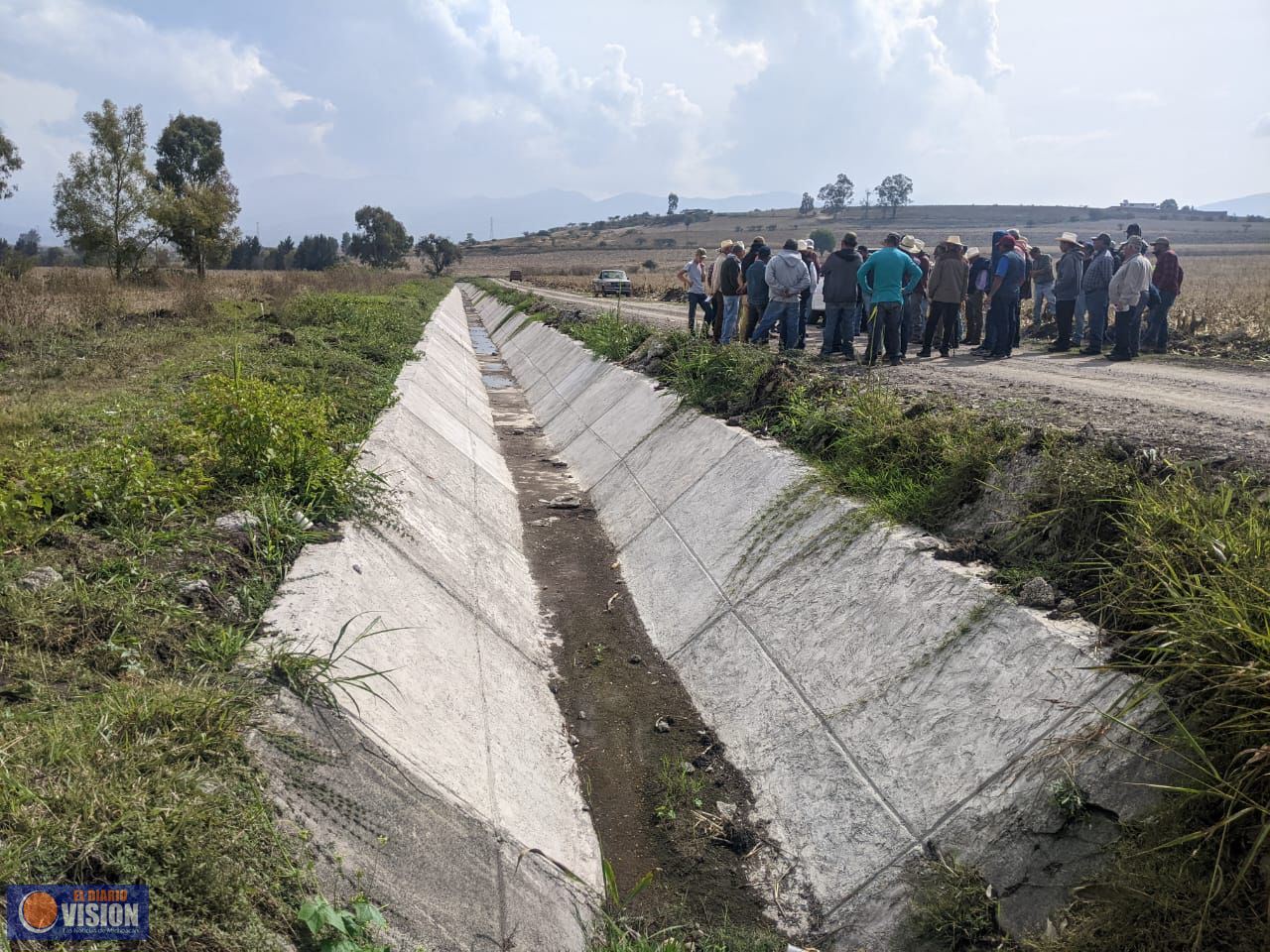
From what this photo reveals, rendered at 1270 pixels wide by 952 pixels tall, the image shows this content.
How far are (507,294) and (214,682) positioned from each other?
124 feet

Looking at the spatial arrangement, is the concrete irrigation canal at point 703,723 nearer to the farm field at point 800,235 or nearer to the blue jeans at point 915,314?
the blue jeans at point 915,314

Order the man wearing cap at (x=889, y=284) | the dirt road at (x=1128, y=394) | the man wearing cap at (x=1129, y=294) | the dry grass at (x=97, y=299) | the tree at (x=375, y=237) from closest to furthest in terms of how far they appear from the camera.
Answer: the dirt road at (x=1128, y=394) → the man wearing cap at (x=889, y=284) → the man wearing cap at (x=1129, y=294) → the dry grass at (x=97, y=299) → the tree at (x=375, y=237)

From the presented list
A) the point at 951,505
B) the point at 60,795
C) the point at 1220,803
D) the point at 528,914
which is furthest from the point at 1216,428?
the point at 60,795

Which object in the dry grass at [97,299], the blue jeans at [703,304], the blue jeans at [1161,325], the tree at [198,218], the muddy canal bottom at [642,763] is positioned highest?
the tree at [198,218]

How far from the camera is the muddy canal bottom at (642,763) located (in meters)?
4.35

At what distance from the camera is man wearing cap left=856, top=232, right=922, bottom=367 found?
11.5 meters

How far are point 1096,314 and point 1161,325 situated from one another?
1.34m

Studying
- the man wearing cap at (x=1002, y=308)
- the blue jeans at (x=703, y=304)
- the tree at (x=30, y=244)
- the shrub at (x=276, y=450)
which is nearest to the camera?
the shrub at (x=276, y=450)

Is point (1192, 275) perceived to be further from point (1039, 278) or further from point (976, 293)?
point (976, 293)

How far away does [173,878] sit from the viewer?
2.65 metres

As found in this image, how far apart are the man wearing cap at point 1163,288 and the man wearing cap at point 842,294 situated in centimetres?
516

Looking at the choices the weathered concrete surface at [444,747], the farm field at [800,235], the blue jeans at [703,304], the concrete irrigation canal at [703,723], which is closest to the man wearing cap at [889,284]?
the blue jeans at [703,304]

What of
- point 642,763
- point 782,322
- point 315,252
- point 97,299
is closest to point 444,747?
point 642,763

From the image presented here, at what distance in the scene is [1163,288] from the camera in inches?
549
